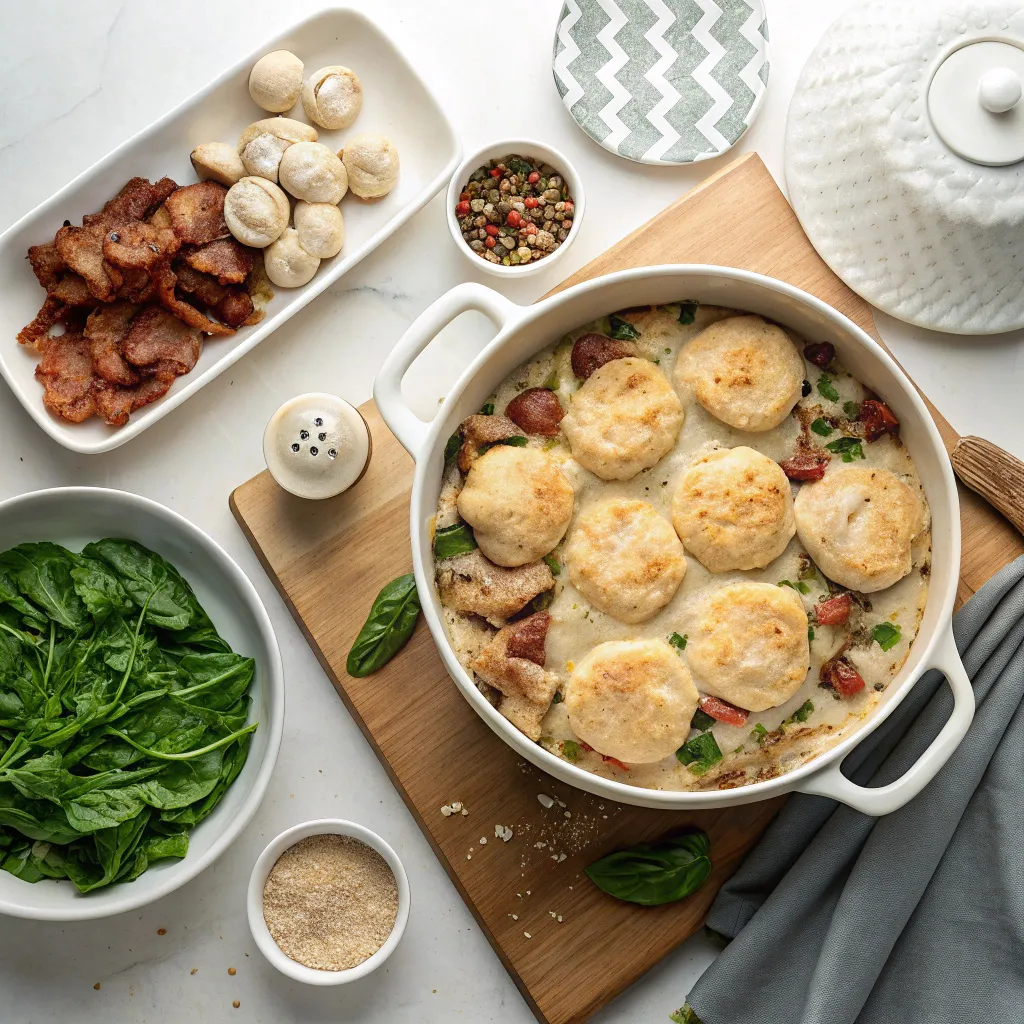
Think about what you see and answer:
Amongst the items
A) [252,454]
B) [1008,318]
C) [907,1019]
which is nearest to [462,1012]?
[907,1019]

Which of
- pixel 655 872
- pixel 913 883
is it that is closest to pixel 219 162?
pixel 655 872

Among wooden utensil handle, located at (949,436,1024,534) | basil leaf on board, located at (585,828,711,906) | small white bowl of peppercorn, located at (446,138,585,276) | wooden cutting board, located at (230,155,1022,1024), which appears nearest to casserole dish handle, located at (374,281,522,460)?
wooden cutting board, located at (230,155,1022,1024)

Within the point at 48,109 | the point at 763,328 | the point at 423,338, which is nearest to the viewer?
the point at 423,338

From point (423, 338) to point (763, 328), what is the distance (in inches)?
33.4

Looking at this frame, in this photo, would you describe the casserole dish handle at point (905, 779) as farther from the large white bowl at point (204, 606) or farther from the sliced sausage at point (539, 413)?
the large white bowl at point (204, 606)

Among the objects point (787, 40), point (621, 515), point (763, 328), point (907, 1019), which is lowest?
point (907, 1019)

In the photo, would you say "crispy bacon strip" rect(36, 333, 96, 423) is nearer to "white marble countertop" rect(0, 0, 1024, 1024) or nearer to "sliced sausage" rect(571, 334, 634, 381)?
"white marble countertop" rect(0, 0, 1024, 1024)

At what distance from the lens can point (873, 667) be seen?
2.37 metres

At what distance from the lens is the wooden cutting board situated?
103 inches

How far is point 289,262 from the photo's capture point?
2742 millimetres

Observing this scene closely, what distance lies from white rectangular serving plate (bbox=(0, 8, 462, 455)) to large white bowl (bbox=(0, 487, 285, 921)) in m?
0.20

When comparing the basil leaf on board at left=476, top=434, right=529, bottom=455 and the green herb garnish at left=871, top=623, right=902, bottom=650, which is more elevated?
the basil leaf on board at left=476, top=434, right=529, bottom=455

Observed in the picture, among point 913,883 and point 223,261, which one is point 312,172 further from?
point 913,883

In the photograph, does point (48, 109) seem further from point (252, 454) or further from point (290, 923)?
point (290, 923)
